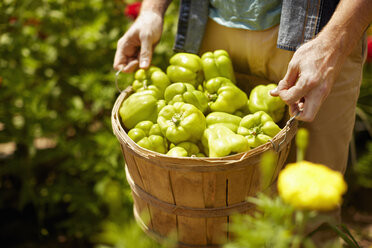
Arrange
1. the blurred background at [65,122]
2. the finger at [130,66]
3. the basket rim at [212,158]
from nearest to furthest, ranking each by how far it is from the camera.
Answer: the basket rim at [212,158] < the finger at [130,66] < the blurred background at [65,122]

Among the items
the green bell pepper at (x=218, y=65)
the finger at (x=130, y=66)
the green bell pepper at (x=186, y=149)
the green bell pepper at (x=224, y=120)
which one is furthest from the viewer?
the finger at (x=130, y=66)

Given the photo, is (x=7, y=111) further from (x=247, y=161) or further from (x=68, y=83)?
(x=247, y=161)

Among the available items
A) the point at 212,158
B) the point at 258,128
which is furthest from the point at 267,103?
the point at 212,158

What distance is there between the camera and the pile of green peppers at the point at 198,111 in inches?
58.8

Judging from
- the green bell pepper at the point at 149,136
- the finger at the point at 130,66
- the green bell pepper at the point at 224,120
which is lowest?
the green bell pepper at the point at 149,136

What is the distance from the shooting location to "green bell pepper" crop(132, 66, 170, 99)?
179cm

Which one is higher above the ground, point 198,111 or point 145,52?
point 145,52

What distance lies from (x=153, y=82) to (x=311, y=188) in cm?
126

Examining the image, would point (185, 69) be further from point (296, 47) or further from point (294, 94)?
point (294, 94)

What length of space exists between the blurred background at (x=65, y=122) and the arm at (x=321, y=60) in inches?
49.6

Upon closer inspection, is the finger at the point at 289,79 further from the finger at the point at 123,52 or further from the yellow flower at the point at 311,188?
the finger at the point at 123,52

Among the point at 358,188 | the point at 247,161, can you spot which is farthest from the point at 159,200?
the point at 358,188

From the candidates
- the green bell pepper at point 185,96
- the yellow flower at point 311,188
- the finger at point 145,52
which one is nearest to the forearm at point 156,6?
the finger at point 145,52

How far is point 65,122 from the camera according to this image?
256cm
